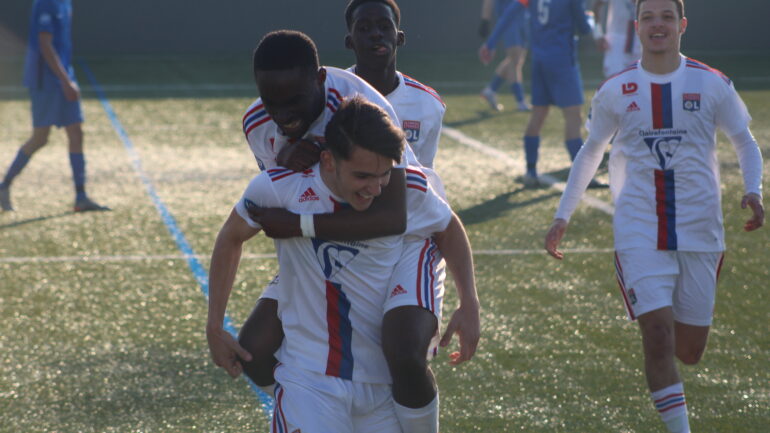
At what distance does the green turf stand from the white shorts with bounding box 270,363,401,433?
1.52 metres

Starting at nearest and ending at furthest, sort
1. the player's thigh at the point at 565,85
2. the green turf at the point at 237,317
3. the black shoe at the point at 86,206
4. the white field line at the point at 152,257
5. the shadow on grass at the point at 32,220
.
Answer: the green turf at the point at 237,317 < the white field line at the point at 152,257 < the shadow on grass at the point at 32,220 < the black shoe at the point at 86,206 < the player's thigh at the point at 565,85

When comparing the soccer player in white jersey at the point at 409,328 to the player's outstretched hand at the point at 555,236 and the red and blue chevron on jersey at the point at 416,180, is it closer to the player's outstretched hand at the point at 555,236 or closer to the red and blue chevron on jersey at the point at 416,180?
the red and blue chevron on jersey at the point at 416,180

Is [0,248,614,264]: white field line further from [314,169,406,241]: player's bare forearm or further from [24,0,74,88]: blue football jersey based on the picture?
[314,169,406,241]: player's bare forearm

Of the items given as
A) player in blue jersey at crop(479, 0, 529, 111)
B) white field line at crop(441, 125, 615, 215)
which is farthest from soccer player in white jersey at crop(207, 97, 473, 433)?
player in blue jersey at crop(479, 0, 529, 111)

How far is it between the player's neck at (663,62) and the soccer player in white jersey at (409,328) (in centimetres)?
169

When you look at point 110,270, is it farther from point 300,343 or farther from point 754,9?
point 754,9

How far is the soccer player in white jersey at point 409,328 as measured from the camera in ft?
10.5

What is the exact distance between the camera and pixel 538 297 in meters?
6.87

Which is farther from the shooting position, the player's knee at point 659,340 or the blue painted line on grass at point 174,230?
the blue painted line on grass at point 174,230

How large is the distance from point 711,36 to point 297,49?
22.3m

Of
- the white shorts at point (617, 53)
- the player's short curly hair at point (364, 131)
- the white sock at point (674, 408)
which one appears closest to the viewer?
the player's short curly hair at point (364, 131)

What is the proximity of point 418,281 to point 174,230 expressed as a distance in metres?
5.64

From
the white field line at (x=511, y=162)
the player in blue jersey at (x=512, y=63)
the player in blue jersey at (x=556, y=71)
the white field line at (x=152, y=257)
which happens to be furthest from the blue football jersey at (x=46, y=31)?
the player in blue jersey at (x=512, y=63)

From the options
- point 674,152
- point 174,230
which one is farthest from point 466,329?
point 174,230
